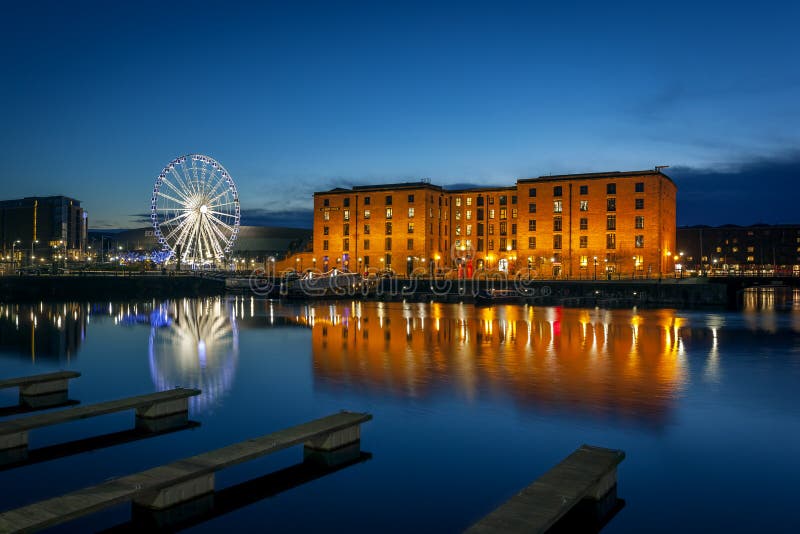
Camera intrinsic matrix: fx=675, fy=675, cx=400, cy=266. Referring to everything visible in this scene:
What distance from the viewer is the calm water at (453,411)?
10719 millimetres

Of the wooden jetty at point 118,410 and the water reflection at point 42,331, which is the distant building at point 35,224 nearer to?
the water reflection at point 42,331

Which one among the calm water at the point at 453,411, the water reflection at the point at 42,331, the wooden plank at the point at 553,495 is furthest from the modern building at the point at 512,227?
the wooden plank at the point at 553,495

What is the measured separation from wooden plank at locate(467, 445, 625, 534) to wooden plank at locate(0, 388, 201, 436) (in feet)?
29.6

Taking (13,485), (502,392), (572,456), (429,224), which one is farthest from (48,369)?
(429,224)

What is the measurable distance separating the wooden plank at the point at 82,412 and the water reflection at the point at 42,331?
13.3m

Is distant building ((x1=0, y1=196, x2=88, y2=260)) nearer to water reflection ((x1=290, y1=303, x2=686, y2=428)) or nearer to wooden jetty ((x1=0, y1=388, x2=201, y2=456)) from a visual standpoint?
water reflection ((x1=290, y1=303, x2=686, y2=428))

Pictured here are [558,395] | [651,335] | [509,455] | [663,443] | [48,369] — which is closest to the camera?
[509,455]

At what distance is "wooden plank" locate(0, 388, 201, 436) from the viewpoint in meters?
12.7

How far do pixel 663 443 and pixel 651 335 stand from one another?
929 inches

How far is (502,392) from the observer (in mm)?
19281

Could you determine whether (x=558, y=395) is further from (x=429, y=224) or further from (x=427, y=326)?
(x=429, y=224)

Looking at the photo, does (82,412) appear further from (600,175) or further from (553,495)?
(600,175)

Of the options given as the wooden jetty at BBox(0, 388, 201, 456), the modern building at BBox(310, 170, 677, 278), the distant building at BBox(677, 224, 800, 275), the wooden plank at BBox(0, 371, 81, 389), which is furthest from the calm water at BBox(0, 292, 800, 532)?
the distant building at BBox(677, 224, 800, 275)

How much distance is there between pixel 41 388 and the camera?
17.7 metres
